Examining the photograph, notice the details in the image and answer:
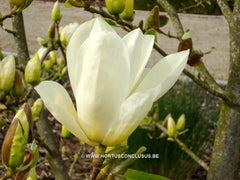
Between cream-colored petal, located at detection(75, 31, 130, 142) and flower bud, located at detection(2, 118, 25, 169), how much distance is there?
11 centimetres

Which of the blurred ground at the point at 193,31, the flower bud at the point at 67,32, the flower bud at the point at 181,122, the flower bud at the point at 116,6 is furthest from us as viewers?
the blurred ground at the point at 193,31

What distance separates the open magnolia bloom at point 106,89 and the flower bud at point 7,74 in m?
0.37

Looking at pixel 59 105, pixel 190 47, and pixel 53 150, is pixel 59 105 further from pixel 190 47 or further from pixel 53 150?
pixel 53 150

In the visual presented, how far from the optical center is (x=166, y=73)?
0.41 metres

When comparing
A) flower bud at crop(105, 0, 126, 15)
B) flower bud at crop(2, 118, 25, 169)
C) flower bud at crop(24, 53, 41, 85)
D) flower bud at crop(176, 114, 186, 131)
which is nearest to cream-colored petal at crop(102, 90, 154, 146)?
flower bud at crop(2, 118, 25, 169)

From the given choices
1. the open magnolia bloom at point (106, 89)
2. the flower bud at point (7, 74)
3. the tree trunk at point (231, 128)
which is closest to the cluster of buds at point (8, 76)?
the flower bud at point (7, 74)

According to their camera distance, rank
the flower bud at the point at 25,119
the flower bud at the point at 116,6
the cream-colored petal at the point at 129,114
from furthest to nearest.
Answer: the flower bud at the point at 116,6 → the flower bud at the point at 25,119 → the cream-colored petal at the point at 129,114

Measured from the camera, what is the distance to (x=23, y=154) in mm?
444

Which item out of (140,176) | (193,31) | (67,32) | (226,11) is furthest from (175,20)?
(193,31)

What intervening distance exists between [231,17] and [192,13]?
476 cm

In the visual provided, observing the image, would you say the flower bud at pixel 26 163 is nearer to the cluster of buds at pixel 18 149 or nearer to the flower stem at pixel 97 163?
the cluster of buds at pixel 18 149

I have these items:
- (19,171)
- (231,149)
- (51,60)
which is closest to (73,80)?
(19,171)

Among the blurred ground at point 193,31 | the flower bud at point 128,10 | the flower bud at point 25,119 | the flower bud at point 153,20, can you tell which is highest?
the flower bud at point 128,10

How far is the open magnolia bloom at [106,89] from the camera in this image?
368mm
